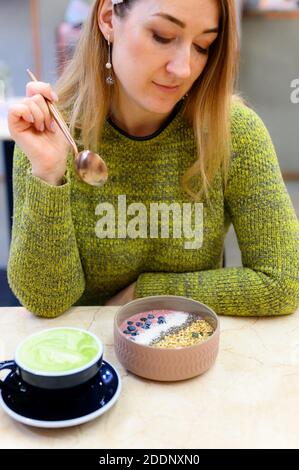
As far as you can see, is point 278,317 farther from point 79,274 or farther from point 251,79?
point 251,79

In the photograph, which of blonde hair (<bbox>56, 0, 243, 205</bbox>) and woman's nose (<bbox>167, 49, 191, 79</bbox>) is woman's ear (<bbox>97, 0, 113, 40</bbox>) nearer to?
blonde hair (<bbox>56, 0, 243, 205</bbox>)

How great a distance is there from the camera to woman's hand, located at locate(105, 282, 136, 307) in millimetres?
1125

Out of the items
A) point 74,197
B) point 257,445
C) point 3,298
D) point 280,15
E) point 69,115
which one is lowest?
point 3,298

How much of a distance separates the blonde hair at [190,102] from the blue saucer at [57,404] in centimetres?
55

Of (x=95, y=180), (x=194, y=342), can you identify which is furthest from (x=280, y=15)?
(x=194, y=342)

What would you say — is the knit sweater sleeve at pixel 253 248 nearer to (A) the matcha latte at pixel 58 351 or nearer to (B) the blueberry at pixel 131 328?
(B) the blueberry at pixel 131 328

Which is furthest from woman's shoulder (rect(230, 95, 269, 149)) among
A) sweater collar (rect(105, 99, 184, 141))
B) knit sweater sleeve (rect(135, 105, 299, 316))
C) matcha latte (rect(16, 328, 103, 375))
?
matcha latte (rect(16, 328, 103, 375))

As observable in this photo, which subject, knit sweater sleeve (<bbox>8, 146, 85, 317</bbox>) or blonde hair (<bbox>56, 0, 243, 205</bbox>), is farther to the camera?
blonde hair (<bbox>56, 0, 243, 205</bbox>)

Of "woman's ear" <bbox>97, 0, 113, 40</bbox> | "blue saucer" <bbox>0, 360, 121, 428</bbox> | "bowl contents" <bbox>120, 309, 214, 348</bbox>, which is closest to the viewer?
"blue saucer" <bbox>0, 360, 121, 428</bbox>

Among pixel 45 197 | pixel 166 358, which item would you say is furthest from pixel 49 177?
pixel 166 358

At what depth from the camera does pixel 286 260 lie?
3.53ft

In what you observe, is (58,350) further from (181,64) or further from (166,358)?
(181,64)

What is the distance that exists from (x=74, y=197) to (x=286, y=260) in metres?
0.45

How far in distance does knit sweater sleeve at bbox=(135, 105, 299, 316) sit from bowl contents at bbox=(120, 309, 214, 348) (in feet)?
0.48
